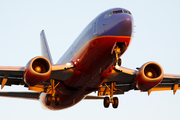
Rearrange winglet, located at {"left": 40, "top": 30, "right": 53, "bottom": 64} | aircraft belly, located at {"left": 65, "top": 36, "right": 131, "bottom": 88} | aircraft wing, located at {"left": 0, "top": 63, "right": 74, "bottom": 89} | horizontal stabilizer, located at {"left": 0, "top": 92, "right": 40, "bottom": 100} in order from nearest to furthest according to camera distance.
Answer: aircraft belly, located at {"left": 65, "top": 36, "right": 131, "bottom": 88} → aircraft wing, located at {"left": 0, "top": 63, "right": 74, "bottom": 89} → horizontal stabilizer, located at {"left": 0, "top": 92, "right": 40, "bottom": 100} → winglet, located at {"left": 40, "top": 30, "right": 53, "bottom": 64}

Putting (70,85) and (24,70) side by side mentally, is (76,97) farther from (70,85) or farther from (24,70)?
(24,70)

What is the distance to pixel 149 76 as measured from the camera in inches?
966

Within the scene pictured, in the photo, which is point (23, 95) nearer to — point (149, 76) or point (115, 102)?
point (115, 102)

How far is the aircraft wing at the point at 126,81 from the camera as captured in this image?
24642 mm

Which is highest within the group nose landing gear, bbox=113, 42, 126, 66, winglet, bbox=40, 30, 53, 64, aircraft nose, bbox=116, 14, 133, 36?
winglet, bbox=40, 30, 53, 64

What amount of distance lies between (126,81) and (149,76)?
2.36 metres

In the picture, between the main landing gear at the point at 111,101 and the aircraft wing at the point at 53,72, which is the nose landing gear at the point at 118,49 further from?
the main landing gear at the point at 111,101

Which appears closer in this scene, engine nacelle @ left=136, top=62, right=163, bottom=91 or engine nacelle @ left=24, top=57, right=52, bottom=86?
engine nacelle @ left=24, top=57, right=52, bottom=86

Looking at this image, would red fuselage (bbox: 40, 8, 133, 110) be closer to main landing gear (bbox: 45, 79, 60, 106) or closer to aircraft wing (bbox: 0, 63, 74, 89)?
aircraft wing (bbox: 0, 63, 74, 89)

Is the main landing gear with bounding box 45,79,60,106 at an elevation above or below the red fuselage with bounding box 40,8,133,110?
below

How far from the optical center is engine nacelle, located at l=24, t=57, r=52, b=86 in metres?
21.1

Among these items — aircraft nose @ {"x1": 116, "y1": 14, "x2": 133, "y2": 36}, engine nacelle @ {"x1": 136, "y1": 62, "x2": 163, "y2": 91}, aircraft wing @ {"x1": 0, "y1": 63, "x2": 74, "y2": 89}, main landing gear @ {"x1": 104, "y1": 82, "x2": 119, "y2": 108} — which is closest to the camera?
aircraft nose @ {"x1": 116, "y1": 14, "x2": 133, "y2": 36}

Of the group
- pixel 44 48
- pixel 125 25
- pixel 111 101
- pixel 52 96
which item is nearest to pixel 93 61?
pixel 125 25

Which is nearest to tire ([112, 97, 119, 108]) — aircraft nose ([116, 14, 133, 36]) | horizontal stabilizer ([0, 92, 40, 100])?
horizontal stabilizer ([0, 92, 40, 100])
